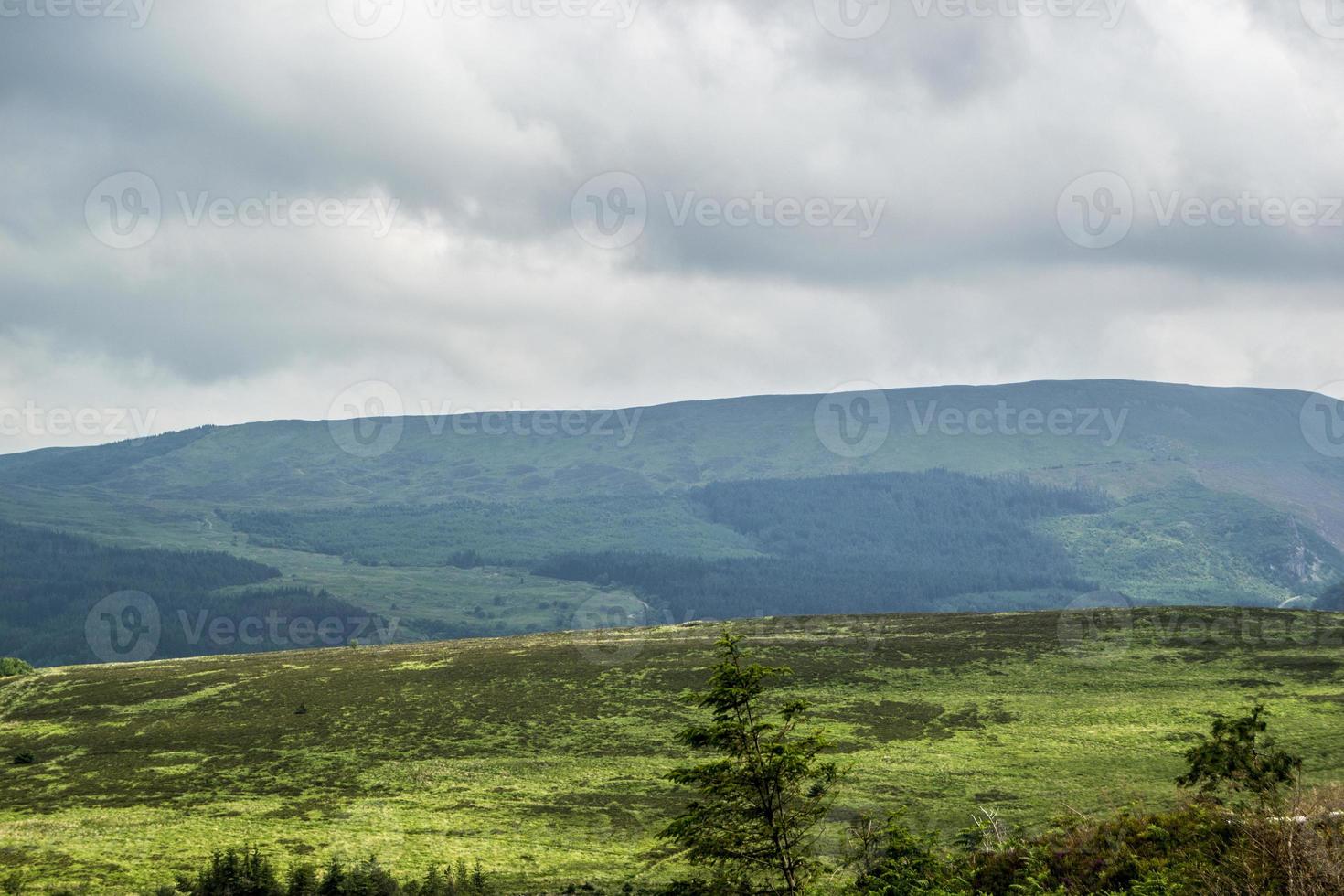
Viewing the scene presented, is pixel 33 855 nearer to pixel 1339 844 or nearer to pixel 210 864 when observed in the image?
pixel 210 864

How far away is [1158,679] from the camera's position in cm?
7788

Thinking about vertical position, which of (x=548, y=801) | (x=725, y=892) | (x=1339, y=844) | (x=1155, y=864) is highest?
(x=1339, y=844)

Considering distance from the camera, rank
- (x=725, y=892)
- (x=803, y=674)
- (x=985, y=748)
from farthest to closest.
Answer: (x=803, y=674)
(x=985, y=748)
(x=725, y=892)

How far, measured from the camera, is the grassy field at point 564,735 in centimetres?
5166

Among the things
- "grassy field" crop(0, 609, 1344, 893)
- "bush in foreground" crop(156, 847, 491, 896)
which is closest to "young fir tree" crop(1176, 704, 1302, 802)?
"grassy field" crop(0, 609, 1344, 893)

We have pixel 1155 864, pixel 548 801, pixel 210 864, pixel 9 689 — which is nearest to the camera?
pixel 1155 864

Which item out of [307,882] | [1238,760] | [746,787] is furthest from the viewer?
[307,882]

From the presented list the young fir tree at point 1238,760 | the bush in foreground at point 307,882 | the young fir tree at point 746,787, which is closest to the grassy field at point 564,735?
the bush in foreground at point 307,882

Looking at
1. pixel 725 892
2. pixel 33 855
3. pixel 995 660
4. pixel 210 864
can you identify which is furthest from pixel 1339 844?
pixel 995 660

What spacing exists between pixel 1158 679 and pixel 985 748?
2281cm

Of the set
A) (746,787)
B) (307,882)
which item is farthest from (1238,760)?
(307,882)

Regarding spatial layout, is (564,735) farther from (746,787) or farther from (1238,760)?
(746,787)

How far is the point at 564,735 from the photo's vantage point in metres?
73.7

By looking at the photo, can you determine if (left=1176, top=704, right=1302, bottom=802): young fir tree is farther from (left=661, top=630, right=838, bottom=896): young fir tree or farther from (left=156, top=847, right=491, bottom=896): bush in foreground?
(left=156, top=847, right=491, bottom=896): bush in foreground
